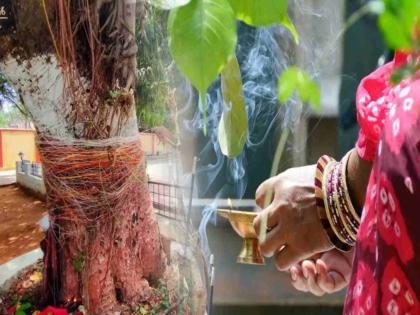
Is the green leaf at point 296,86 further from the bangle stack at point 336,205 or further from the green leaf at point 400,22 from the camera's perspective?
the bangle stack at point 336,205

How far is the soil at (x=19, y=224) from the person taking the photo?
866 mm

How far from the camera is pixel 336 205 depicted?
52 cm

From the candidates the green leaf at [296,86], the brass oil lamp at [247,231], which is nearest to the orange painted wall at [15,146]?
the brass oil lamp at [247,231]

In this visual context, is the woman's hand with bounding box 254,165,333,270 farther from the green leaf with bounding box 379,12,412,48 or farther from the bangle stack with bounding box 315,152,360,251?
the green leaf with bounding box 379,12,412,48

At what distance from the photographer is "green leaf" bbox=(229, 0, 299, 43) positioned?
229 mm

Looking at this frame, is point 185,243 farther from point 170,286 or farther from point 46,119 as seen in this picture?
point 46,119

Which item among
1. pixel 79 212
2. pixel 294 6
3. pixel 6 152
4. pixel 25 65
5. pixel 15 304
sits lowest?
pixel 15 304

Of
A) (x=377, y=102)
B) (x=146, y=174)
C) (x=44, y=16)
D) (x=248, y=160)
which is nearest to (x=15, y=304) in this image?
(x=146, y=174)

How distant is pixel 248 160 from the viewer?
1.23 m

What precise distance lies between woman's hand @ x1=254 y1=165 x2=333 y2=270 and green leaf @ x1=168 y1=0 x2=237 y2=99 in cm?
34

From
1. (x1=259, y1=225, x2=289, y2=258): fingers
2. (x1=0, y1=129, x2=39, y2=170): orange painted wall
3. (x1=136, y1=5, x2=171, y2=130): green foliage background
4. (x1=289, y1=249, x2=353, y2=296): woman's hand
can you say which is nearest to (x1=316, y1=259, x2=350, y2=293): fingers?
(x1=289, y1=249, x2=353, y2=296): woman's hand

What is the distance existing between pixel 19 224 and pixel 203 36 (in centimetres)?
75

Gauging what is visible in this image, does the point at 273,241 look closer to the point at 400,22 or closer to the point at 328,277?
the point at 328,277

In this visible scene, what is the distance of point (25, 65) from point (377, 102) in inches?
24.4
